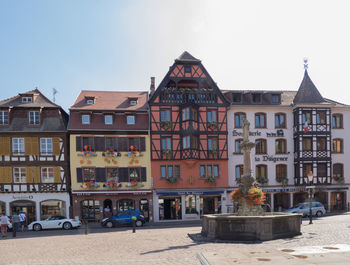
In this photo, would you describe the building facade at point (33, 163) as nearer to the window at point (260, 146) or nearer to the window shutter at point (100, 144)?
the window shutter at point (100, 144)

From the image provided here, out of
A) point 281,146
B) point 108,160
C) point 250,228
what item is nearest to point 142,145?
point 108,160

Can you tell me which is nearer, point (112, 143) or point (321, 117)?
point (112, 143)

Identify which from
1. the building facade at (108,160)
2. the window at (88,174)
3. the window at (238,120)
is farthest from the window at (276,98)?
the window at (88,174)

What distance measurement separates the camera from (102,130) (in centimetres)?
3344

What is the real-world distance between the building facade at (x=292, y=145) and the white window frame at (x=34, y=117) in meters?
18.7

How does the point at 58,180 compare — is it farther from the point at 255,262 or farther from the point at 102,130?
the point at 255,262

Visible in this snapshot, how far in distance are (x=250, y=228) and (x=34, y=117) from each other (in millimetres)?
24462

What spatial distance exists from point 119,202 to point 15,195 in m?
9.32

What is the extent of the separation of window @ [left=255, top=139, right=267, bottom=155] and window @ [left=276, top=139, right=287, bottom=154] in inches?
57.9

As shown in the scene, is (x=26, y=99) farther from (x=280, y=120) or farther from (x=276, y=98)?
(x=280, y=120)

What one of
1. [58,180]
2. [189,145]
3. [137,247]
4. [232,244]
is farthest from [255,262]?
[58,180]

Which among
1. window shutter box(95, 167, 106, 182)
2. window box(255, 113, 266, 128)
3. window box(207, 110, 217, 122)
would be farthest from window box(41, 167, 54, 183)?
window box(255, 113, 266, 128)

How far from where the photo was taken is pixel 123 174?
33.7m

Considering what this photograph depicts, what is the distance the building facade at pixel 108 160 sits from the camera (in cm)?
3303
